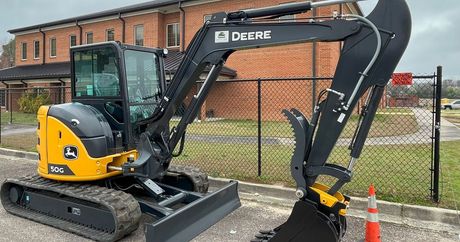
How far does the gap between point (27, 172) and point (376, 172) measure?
308 inches

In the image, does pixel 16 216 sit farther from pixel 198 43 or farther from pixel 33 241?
pixel 198 43

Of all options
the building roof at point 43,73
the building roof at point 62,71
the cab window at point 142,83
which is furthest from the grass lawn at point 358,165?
the building roof at point 43,73

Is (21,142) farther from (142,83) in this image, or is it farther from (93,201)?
(93,201)

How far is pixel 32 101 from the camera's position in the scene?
1043 inches

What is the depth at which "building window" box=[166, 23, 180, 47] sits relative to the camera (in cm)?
2781

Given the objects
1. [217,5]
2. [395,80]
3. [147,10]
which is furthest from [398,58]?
[147,10]

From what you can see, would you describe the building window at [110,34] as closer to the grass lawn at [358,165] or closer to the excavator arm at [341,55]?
the grass lawn at [358,165]

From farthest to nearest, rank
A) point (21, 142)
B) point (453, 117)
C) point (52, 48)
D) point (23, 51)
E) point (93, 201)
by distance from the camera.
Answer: point (23, 51) → point (52, 48) → point (453, 117) → point (21, 142) → point (93, 201)

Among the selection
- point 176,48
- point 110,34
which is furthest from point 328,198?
point 110,34

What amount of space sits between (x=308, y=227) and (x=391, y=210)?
276cm

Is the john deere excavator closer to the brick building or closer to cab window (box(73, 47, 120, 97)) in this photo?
cab window (box(73, 47, 120, 97))

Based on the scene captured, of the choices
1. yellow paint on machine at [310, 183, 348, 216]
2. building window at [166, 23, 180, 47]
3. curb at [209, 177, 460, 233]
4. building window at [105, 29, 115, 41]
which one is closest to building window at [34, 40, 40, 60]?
building window at [105, 29, 115, 41]

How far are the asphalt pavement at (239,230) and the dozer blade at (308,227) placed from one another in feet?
4.22

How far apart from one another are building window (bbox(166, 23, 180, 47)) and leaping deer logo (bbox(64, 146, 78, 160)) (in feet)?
76.6
